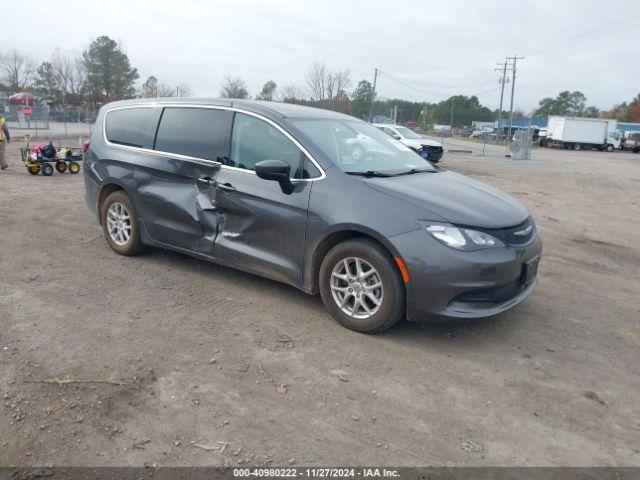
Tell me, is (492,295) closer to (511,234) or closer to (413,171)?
(511,234)

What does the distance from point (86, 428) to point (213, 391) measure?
0.74 metres

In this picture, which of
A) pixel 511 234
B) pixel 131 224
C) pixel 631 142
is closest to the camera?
pixel 511 234

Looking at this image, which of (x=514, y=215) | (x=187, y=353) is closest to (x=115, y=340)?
(x=187, y=353)

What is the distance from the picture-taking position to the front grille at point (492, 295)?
3849 mm

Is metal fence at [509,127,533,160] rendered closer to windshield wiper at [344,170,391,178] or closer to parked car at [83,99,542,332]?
parked car at [83,99,542,332]

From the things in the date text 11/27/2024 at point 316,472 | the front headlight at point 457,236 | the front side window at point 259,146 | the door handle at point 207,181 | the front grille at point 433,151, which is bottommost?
the date text 11/27/2024 at point 316,472

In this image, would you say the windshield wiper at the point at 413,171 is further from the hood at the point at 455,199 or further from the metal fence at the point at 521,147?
the metal fence at the point at 521,147

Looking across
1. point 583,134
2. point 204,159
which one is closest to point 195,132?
point 204,159

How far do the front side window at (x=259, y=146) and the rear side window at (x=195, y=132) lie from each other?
0.37 feet

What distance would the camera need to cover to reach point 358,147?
4902 mm

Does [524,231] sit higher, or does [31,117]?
[31,117]

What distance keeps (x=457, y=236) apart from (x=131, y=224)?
3.58 m

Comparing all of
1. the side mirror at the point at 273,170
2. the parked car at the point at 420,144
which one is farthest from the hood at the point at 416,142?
the side mirror at the point at 273,170

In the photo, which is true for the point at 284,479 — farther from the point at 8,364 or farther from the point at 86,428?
the point at 8,364
